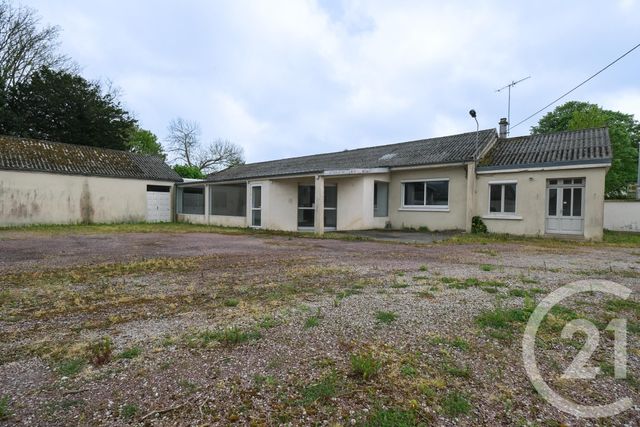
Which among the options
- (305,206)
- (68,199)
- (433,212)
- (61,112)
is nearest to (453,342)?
(433,212)

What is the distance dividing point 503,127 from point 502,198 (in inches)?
253

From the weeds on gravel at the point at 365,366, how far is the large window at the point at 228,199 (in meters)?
17.9

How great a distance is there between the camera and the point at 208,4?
11.7 meters

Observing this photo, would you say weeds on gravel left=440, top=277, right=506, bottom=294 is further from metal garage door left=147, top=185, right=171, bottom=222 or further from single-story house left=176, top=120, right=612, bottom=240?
metal garage door left=147, top=185, right=171, bottom=222

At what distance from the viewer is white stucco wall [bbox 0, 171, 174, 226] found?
59.4 ft

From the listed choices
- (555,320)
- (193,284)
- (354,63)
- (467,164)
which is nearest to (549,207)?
(467,164)

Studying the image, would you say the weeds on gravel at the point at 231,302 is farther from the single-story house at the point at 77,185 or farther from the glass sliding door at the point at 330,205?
the single-story house at the point at 77,185

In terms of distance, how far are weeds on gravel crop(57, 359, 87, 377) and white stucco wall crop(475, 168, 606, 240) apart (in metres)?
15.0

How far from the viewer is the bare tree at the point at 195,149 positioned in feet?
144

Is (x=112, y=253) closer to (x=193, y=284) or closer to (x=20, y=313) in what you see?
(x=193, y=284)

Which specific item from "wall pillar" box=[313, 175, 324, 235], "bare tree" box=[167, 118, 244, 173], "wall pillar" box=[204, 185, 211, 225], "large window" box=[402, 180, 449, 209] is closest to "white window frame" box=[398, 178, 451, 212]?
"large window" box=[402, 180, 449, 209]

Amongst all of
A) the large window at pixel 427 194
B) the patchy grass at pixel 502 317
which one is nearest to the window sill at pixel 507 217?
the large window at pixel 427 194

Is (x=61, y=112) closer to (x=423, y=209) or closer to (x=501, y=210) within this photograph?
(x=423, y=209)

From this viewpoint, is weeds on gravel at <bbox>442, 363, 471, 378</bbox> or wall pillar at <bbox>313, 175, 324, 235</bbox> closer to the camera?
weeds on gravel at <bbox>442, 363, 471, 378</bbox>
